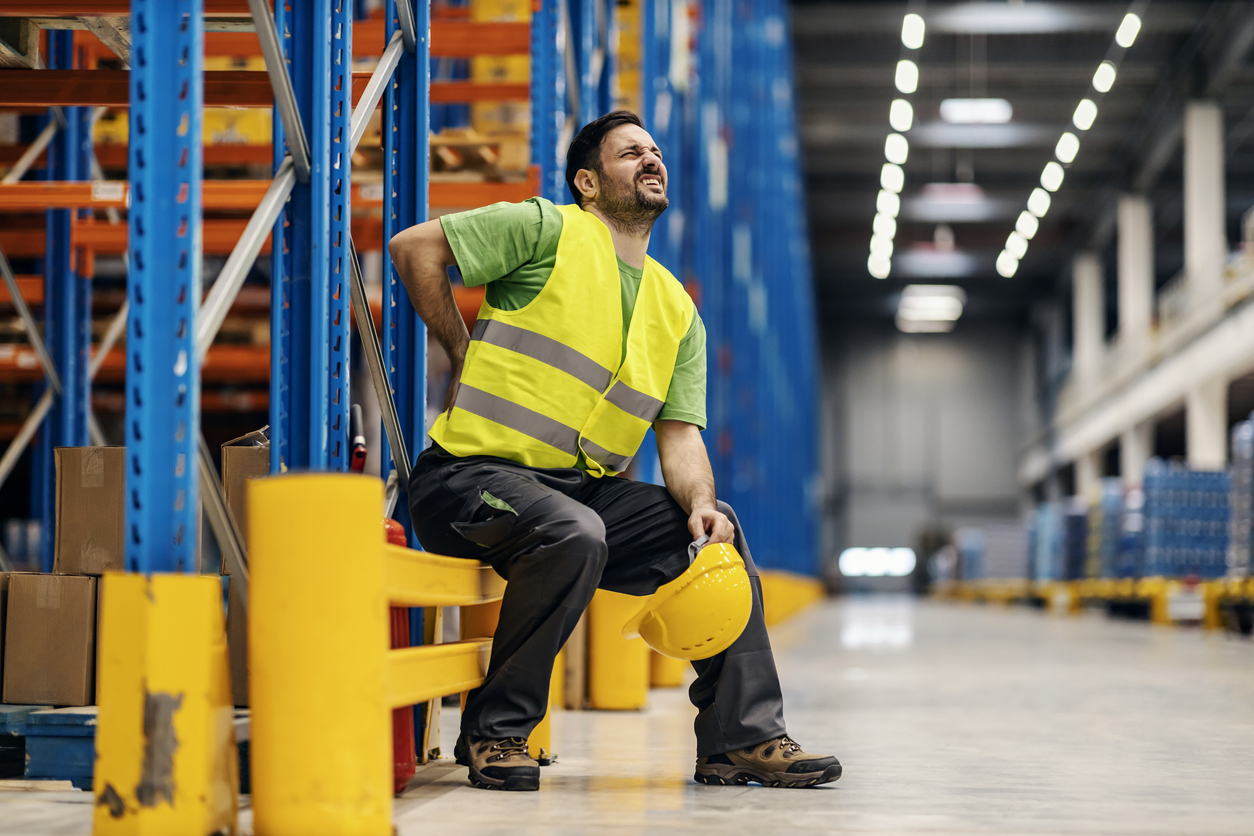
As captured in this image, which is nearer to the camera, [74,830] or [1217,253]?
[74,830]

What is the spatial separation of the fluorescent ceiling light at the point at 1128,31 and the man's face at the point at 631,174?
20675mm

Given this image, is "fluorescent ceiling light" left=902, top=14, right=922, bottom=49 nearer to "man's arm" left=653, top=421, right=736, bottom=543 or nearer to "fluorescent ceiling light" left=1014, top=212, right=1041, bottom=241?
"fluorescent ceiling light" left=1014, top=212, right=1041, bottom=241

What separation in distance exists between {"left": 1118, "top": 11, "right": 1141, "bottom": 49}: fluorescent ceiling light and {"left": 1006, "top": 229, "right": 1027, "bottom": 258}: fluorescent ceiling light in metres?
10.9

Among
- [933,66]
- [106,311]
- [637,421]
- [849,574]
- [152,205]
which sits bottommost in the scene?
[849,574]

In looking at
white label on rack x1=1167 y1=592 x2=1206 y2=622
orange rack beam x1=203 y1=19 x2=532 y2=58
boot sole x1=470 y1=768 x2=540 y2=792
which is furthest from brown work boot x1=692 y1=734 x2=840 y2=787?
white label on rack x1=1167 y1=592 x2=1206 y2=622

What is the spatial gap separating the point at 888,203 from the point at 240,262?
99.8 ft

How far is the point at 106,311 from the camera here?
29.2 feet

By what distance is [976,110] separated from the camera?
81.2 feet

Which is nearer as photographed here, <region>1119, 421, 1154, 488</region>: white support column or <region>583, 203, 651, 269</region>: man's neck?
<region>583, 203, 651, 269</region>: man's neck

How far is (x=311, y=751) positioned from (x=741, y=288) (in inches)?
428

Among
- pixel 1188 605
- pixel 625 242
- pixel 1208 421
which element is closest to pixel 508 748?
pixel 625 242

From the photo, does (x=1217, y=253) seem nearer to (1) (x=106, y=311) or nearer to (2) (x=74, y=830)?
(1) (x=106, y=311)

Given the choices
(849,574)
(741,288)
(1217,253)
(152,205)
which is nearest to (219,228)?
(152,205)

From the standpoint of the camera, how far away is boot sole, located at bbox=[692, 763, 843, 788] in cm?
318
